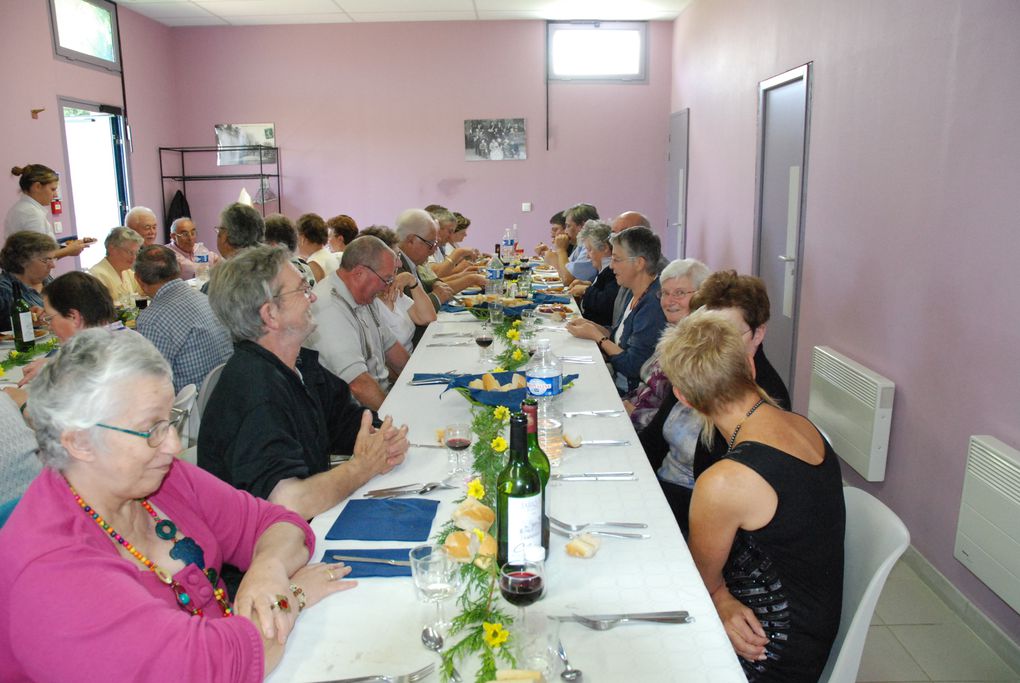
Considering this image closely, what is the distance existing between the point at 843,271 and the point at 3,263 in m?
4.70

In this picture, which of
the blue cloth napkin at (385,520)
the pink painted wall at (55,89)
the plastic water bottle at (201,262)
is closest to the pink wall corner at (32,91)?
the pink painted wall at (55,89)

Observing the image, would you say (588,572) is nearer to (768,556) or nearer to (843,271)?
(768,556)

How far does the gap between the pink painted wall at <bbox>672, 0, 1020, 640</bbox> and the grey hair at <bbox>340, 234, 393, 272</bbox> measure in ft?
7.59

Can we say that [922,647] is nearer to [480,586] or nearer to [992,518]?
[992,518]

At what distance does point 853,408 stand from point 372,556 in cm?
279

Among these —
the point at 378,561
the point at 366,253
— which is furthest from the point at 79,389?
the point at 366,253

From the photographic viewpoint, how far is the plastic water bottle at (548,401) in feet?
7.01

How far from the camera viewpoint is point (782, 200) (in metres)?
5.15

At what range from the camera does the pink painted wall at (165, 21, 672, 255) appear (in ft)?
28.7

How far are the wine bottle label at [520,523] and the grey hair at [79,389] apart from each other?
0.70m

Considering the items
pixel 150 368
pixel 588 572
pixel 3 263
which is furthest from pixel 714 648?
pixel 3 263

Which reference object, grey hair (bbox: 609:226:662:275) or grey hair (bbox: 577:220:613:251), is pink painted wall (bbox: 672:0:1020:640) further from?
grey hair (bbox: 577:220:613:251)

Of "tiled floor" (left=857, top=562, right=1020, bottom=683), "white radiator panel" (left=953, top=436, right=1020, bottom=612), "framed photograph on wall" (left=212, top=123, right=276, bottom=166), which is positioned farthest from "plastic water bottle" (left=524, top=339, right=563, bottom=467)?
"framed photograph on wall" (left=212, top=123, right=276, bottom=166)

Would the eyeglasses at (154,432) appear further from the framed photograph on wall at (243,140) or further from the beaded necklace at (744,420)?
the framed photograph on wall at (243,140)
